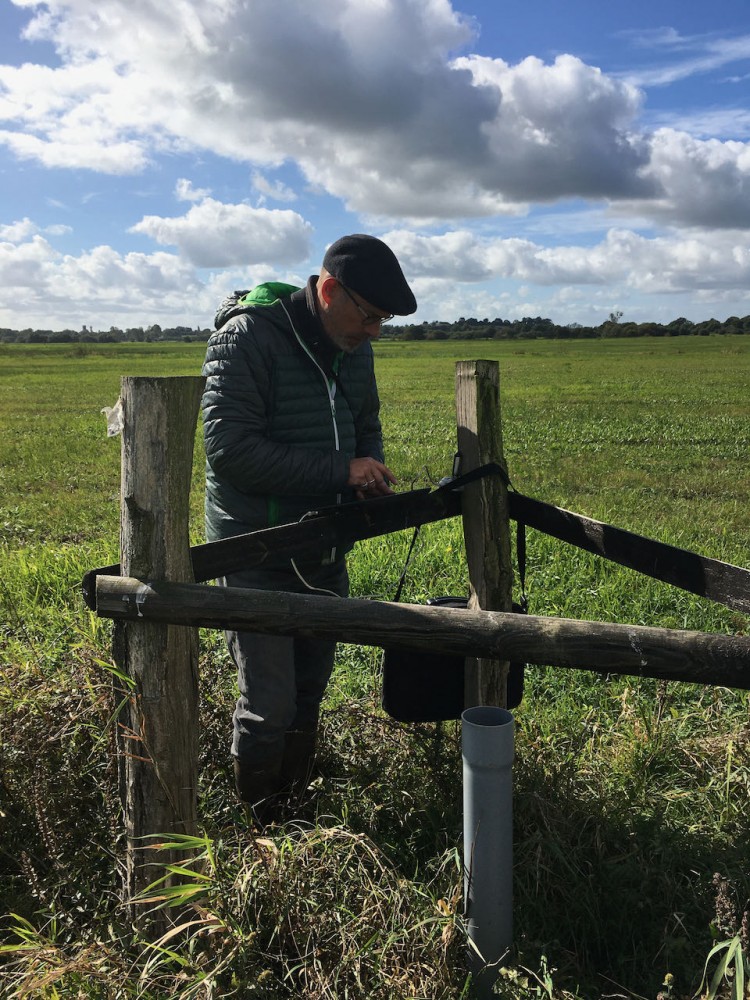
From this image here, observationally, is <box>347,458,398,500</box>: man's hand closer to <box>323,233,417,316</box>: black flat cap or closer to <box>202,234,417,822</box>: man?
<box>202,234,417,822</box>: man

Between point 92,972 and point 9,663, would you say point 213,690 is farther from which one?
point 92,972

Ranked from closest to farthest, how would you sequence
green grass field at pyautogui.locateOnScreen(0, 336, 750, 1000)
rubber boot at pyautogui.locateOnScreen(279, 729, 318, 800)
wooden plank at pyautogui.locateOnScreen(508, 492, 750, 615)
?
green grass field at pyautogui.locateOnScreen(0, 336, 750, 1000)
wooden plank at pyautogui.locateOnScreen(508, 492, 750, 615)
rubber boot at pyautogui.locateOnScreen(279, 729, 318, 800)

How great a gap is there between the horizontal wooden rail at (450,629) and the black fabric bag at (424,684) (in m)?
0.64

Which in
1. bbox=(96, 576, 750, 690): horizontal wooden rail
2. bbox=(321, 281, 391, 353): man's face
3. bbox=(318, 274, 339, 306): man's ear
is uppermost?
bbox=(318, 274, 339, 306): man's ear

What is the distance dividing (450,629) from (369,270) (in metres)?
1.27

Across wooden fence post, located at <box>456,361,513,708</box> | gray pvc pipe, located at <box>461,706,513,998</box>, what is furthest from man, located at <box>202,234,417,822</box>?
gray pvc pipe, located at <box>461,706,513,998</box>

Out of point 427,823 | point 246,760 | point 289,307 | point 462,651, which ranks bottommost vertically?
point 427,823

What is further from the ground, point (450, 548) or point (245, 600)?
point (245, 600)

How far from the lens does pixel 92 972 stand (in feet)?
7.13

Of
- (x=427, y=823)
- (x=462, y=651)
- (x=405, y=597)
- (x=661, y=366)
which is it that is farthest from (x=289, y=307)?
(x=661, y=366)

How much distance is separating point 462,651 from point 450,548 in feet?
12.2

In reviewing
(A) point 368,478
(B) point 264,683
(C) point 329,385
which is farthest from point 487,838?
(C) point 329,385

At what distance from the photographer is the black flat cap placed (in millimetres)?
2736

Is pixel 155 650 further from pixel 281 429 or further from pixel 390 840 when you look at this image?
pixel 390 840
